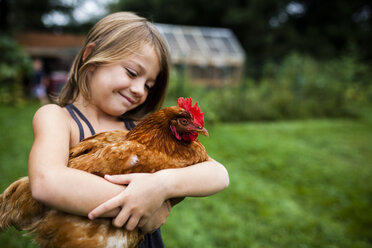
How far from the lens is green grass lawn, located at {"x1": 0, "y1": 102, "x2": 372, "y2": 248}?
3.19 meters

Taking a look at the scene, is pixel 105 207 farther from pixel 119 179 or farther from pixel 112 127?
pixel 112 127

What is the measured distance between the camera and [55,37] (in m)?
22.4

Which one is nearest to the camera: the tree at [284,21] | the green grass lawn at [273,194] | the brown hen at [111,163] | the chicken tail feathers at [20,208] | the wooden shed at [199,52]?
the brown hen at [111,163]

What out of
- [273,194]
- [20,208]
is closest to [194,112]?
[20,208]

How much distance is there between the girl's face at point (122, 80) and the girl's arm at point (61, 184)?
36cm

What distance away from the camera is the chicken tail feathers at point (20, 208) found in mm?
1182

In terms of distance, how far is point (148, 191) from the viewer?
100 cm

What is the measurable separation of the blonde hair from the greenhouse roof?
12656 mm

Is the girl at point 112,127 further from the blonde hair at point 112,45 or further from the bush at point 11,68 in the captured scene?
the bush at point 11,68

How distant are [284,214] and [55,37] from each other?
80.2 feet

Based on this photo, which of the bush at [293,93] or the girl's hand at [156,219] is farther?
the bush at [293,93]

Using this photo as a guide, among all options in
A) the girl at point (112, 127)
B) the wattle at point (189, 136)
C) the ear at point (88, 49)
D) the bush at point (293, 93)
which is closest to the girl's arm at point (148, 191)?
the girl at point (112, 127)

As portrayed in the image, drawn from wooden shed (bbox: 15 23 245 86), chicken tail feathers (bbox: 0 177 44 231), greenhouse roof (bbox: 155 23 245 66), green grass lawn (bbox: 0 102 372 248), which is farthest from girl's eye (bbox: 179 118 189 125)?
greenhouse roof (bbox: 155 23 245 66)

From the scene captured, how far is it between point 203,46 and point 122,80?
15.1 metres
